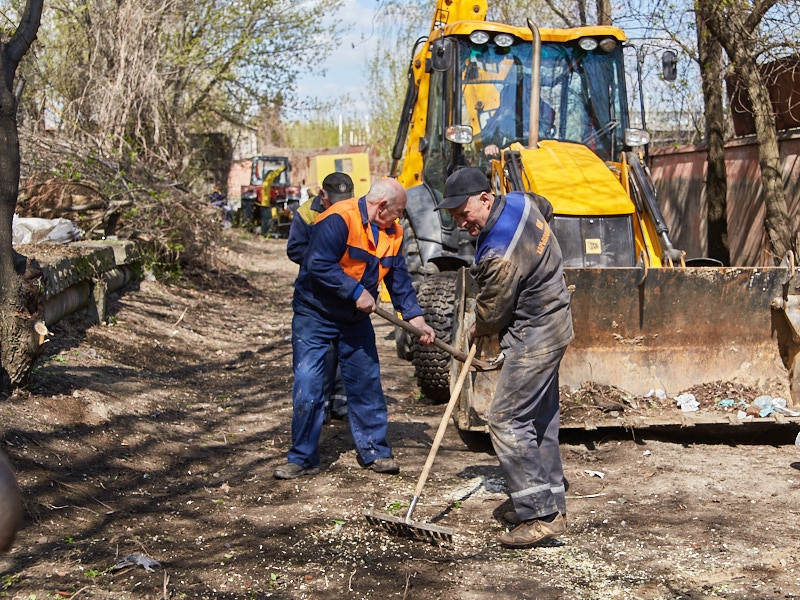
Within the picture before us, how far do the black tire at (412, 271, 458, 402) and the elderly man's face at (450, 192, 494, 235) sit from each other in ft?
7.01

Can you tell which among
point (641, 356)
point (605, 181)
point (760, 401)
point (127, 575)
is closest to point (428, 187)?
point (605, 181)

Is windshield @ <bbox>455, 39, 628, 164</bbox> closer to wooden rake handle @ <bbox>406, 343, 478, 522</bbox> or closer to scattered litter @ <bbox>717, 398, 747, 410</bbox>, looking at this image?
scattered litter @ <bbox>717, 398, 747, 410</bbox>

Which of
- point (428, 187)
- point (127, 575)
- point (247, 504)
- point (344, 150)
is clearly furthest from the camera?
point (344, 150)

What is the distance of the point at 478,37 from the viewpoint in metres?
7.34

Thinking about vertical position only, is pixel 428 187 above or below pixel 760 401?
above

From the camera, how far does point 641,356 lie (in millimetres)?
6129

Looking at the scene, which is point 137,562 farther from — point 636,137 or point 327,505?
point 636,137

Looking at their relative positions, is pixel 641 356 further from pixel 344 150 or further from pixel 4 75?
pixel 344 150

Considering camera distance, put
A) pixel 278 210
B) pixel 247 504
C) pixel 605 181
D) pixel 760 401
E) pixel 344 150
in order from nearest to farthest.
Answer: pixel 247 504 < pixel 760 401 < pixel 605 181 < pixel 278 210 < pixel 344 150

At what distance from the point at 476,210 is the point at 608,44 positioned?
12.6 ft

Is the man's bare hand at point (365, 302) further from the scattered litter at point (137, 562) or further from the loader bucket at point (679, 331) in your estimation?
the scattered litter at point (137, 562)

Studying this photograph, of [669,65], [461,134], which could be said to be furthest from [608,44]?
[461,134]

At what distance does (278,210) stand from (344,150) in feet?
35.0

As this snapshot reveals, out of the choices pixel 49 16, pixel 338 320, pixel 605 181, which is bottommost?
pixel 338 320
